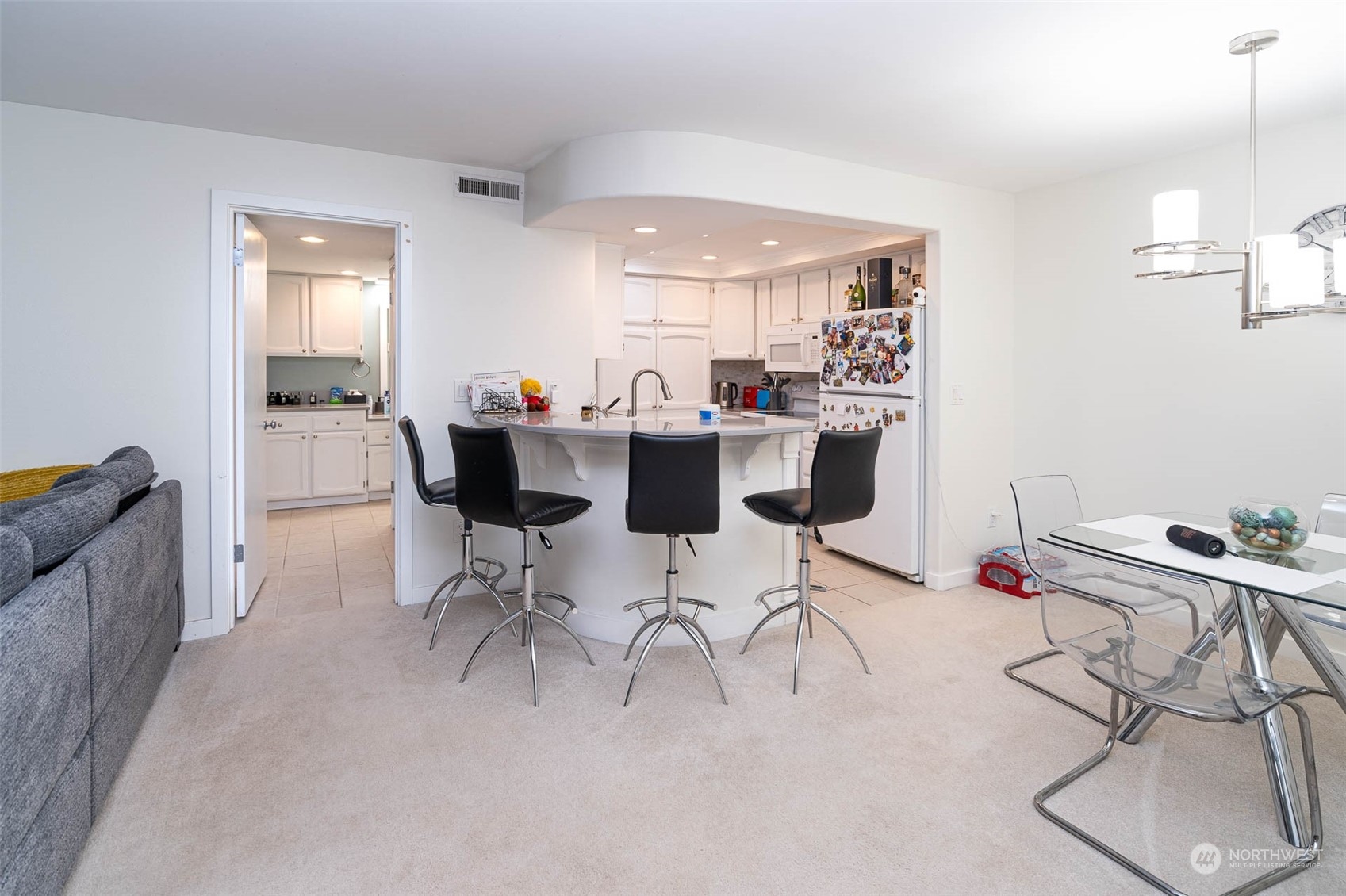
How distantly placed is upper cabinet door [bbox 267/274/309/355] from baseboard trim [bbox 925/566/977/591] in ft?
18.9

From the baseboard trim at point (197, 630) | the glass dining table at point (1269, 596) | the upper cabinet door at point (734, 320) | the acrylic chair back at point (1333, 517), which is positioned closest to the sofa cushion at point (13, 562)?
the baseboard trim at point (197, 630)

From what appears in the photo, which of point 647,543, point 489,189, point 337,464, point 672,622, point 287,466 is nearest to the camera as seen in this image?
point 672,622

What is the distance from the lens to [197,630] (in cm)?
333

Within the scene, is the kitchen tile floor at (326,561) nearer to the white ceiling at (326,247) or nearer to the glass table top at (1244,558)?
→ the white ceiling at (326,247)

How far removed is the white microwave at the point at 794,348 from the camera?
5785 mm

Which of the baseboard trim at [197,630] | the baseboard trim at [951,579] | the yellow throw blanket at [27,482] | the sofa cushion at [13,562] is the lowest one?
the baseboard trim at [197,630]

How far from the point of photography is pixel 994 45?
241 centimetres

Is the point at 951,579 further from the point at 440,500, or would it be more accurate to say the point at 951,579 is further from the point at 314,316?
the point at 314,316

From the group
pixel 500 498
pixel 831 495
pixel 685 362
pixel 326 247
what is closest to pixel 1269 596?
pixel 831 495

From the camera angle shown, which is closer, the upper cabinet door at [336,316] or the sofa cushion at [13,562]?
the sofa cushion at [13,562]

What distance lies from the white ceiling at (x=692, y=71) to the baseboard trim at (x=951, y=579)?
2383mm

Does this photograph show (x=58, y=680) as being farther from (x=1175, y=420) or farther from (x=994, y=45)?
(x=1175, y=420)

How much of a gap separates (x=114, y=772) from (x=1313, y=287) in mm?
3817

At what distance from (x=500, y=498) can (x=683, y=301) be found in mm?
4340
